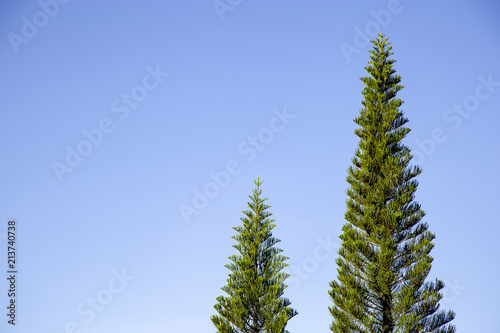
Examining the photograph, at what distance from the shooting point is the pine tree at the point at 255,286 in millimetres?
15688

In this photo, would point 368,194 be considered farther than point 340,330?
Yes

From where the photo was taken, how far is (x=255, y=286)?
15961mm

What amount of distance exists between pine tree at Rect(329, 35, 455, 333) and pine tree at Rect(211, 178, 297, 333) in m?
1.55

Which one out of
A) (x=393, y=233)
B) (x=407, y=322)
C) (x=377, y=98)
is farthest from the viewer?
(x=377, y=98)

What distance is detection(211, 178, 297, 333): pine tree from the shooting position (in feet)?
51.5

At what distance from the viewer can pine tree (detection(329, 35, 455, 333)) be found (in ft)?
48.5

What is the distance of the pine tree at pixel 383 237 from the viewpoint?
14.8m

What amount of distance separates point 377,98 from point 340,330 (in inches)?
275

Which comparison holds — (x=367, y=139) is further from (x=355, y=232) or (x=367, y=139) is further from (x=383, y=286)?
(x=383, y=286)

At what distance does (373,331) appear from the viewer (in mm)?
14906

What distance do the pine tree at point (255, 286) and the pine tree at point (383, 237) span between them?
61.1 inches

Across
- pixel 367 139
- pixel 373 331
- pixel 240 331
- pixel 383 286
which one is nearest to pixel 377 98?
pixel 367 139

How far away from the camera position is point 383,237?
15.7m

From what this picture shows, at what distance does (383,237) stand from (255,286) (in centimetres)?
386
